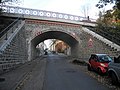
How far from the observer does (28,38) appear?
112 feet

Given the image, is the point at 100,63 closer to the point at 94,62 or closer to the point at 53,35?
the point at 94,62

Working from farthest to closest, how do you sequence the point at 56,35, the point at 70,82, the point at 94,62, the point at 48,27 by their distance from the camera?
the point at 56,35
the point at 48,27
the point at 94,62
the point at 70,82

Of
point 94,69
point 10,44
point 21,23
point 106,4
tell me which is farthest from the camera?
point 21,23

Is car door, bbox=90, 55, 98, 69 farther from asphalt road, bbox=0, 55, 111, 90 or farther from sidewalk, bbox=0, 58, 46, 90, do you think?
sidewalk, bbox=0, 58, 46, 90

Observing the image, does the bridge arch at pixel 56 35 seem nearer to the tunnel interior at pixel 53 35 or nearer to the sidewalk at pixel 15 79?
the tunnel interior at pixel 53 35

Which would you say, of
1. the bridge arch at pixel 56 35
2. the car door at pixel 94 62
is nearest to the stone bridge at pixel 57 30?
the bridge arch at pixel 56 35

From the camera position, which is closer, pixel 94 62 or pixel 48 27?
pixel 94 62

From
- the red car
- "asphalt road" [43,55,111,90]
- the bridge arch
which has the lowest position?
"asphalt road" [43,55,111,90]

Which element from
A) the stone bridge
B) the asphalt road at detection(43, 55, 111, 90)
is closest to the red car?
the asphalt road at detection(43, 55, 111, 90)

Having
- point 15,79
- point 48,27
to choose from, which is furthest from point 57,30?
point 15,79

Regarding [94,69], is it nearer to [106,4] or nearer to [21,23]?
[106,4]

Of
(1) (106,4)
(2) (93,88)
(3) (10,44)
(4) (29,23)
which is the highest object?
(4) (29,23)

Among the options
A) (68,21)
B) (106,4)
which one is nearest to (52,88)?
(106,4)

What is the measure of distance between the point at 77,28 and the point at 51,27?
4.92 meters
